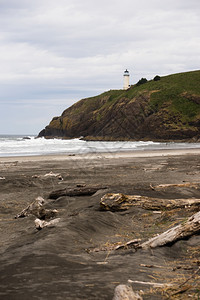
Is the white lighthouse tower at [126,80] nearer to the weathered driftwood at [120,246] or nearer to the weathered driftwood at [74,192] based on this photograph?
the weathered driftwood at [74,192]

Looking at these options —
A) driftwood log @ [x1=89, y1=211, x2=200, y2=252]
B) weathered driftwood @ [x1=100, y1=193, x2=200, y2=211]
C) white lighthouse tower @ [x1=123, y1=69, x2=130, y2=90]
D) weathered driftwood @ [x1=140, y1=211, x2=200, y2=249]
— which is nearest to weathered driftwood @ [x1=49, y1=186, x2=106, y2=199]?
weathered driftwood @ [x1=100, y1=193, x2=200, y2=211]

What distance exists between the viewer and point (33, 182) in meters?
12.1

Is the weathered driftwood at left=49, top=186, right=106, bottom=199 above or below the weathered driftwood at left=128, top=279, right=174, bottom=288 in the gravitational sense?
below

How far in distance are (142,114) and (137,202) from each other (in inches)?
2420

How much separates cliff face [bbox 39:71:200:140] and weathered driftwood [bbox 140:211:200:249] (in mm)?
48600

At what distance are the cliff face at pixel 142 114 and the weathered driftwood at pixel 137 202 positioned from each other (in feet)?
151

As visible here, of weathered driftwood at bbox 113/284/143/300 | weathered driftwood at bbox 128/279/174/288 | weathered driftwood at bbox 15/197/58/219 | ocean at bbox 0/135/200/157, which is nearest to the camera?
weathered driftwood at bbox 113/284/143/300

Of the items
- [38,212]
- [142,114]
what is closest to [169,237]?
[38,212]

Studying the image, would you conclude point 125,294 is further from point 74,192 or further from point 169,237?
point 74,192

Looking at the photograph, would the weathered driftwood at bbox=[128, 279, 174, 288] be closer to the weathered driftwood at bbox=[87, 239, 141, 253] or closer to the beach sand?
the beach sand

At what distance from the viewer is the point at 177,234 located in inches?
183

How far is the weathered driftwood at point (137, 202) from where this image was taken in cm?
705

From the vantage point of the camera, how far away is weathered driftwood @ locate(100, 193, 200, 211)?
23.1ft

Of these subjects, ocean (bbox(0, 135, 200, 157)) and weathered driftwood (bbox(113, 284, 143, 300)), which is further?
ocean (bbox(0, 135, 200, 157))
